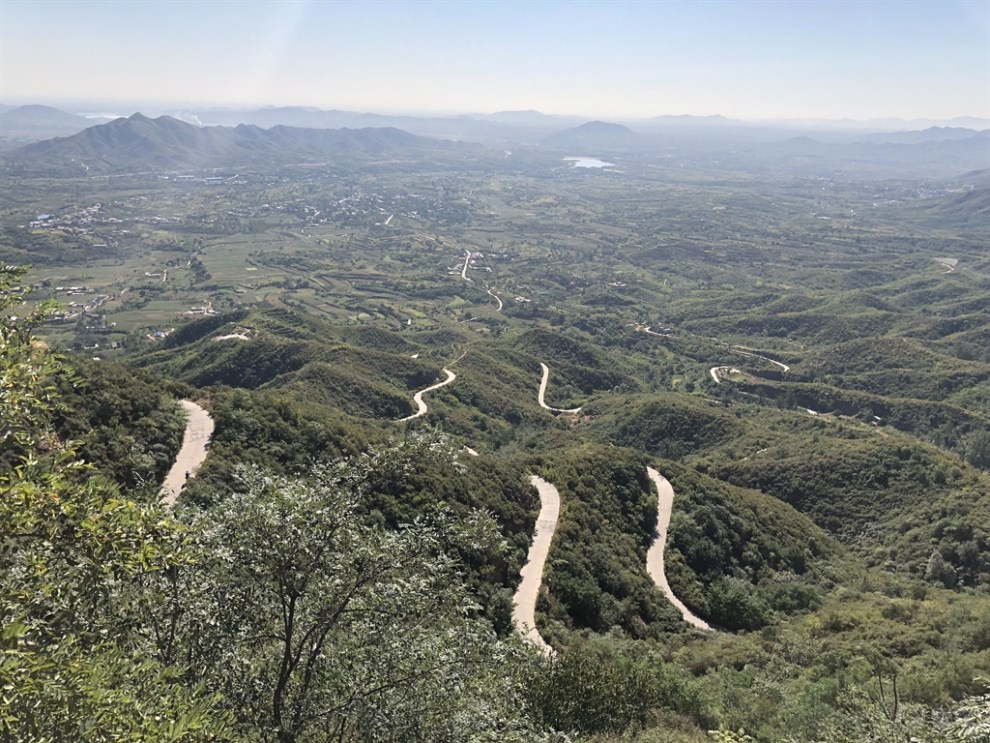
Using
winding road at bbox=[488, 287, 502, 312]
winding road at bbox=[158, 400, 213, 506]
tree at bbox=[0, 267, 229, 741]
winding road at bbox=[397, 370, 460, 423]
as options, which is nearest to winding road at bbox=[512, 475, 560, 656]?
winding road at bbox=[158, 400, 213, 506]

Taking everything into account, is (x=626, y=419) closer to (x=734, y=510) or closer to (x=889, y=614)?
(x=734, y=510)

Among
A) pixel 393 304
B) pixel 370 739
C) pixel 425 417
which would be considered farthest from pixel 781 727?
pixel 393 304

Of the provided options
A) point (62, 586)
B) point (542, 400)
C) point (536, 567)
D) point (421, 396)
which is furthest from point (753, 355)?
point (62, 586)

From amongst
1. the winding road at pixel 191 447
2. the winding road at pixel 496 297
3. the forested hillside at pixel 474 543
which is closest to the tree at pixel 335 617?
the forested hillside at pixel 474 543

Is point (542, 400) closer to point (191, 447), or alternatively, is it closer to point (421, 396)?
point (421, 396)

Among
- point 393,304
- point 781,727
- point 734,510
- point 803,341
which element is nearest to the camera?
point 781,727

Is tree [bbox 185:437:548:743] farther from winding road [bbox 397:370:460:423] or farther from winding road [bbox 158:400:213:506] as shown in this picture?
winding road [bbox 397:370:460:423]

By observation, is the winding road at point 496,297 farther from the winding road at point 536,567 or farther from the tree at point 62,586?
the tree at point 62,586
